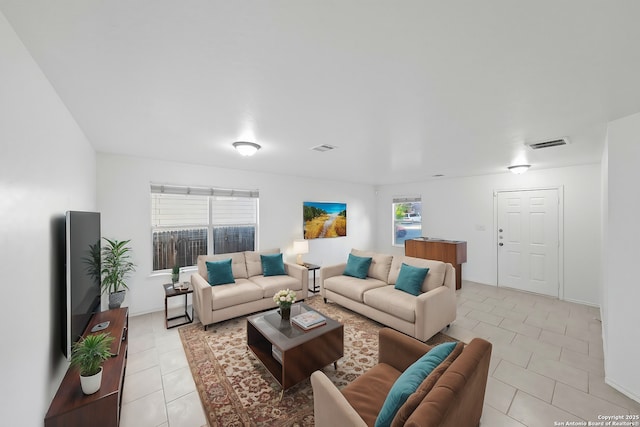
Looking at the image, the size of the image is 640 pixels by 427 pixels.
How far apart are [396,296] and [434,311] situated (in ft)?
1.49

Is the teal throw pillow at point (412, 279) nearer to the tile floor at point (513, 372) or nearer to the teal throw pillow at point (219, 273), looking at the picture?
the tile floor at point (513, 372)

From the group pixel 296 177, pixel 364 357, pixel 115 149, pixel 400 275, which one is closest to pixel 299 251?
pixel 296 177

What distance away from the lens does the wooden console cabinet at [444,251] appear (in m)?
5.00

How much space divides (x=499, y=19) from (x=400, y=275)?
2955 millimetres

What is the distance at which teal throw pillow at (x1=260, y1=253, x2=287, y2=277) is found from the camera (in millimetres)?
4141

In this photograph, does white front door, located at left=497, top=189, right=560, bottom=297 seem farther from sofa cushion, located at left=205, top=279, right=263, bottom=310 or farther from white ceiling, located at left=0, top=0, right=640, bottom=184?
sofa cushion, located at left=205, top=279, right=263, bottom=310

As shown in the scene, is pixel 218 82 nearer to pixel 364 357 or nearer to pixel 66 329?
pixel 66 329

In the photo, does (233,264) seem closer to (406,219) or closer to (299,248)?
(299,248)

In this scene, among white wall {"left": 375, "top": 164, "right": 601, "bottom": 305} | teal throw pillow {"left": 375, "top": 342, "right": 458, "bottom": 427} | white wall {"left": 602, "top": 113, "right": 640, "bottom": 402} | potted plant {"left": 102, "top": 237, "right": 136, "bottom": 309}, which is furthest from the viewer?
white wall {"left": 375, "top": 164, "right": 601, "bottom": 305}

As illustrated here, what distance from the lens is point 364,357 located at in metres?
2.62

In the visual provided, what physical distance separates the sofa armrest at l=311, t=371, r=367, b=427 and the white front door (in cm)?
516

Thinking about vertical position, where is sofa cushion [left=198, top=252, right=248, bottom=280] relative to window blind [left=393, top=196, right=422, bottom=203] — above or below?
below

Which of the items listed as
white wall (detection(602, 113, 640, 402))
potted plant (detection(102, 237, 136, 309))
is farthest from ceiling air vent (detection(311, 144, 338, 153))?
potted plant (detection(102, 237, 136, 309))

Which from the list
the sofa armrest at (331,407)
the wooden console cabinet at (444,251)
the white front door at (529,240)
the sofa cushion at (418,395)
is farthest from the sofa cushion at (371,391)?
the white front door at (529,240)
